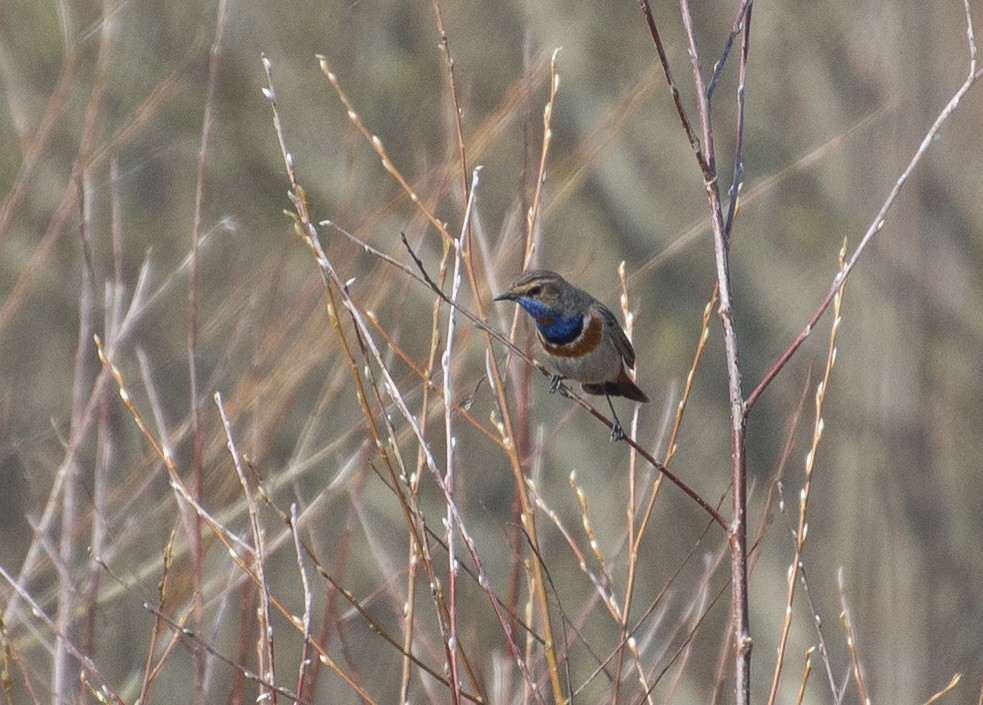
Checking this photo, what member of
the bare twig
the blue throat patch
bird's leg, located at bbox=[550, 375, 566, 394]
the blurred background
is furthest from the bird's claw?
the blurred background

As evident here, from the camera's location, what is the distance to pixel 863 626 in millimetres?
10820

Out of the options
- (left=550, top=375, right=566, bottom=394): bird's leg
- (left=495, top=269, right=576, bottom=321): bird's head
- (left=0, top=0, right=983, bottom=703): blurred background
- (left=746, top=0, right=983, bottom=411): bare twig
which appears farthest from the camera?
(left=0, top=0, right=983, bottom=703): blurred background

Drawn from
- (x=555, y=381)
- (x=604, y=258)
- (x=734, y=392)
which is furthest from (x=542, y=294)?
(x=604, y=258)

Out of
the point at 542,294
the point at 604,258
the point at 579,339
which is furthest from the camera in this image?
the point at 604,258

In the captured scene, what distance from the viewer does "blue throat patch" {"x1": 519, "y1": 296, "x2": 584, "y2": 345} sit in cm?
444

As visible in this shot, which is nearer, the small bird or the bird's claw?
the bird's claw

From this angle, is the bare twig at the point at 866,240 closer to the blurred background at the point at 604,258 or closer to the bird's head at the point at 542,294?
the bird's head at the point at 542,294

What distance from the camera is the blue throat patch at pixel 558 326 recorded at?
4.44 meters

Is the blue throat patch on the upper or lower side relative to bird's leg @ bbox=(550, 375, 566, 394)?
upper

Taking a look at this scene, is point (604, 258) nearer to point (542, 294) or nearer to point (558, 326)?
point (558, 326)

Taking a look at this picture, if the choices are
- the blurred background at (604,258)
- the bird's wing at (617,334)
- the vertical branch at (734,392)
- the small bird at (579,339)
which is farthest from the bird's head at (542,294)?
the blurred background at (604,258)

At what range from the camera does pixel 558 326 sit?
4469mm

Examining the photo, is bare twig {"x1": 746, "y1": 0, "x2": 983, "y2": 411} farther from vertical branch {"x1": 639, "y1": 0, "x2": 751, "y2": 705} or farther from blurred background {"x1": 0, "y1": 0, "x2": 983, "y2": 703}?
blurred background {"x1": 0, "y1": 0, "x2": 983, "y2": 703}

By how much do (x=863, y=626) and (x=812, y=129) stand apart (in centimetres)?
A: 385
